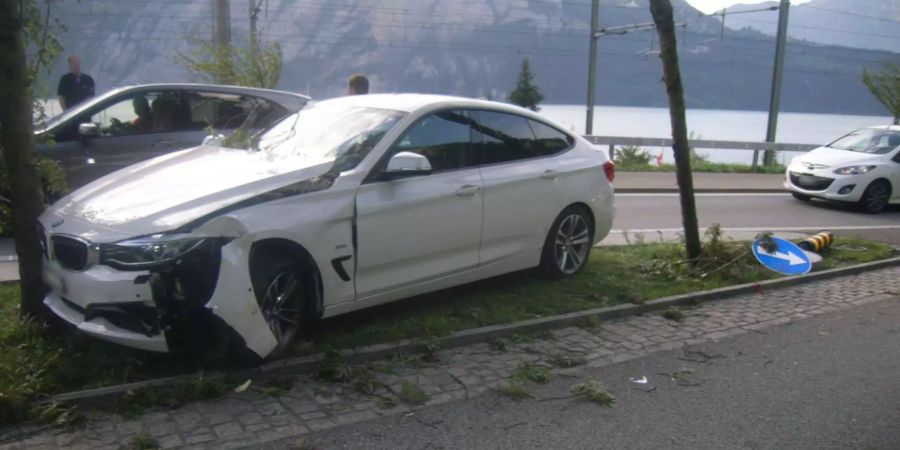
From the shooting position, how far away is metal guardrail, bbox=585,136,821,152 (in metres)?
21.9

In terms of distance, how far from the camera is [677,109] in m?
7.62

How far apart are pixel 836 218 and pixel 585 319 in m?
9.06

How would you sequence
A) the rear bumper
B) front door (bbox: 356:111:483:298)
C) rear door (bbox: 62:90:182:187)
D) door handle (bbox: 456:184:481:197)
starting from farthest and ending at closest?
rear door (bbox: 62:90:182:187) < door handle (bbox: 456:184:481:197) < front door (bbox: 356:111:483:298) < the rear bumper

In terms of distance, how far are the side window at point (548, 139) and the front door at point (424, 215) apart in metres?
0.95

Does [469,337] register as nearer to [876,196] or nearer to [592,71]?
[876,196]

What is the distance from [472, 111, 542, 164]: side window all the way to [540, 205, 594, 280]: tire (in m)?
0.69

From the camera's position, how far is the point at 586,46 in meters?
30.0

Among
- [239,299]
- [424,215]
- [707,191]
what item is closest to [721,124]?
[707,191]

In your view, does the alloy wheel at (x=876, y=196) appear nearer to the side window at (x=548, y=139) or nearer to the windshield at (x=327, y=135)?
the side window at (x=548, y=139)

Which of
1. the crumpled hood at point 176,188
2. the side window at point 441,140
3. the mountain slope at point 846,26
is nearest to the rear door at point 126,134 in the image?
the crumpled hood at point 176,188

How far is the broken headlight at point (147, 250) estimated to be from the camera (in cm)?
408

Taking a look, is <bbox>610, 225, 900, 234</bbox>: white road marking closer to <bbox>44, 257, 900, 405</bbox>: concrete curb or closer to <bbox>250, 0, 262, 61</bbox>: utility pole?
<bbox>44, 257, 900, 405</bbox>: concrete curb

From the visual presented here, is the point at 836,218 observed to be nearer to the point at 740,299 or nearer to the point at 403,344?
the point at 740,299

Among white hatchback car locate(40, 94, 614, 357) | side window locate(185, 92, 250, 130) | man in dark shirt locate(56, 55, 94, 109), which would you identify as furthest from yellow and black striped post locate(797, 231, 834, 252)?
man in dark shirt locate(56, 55, 94, 109)
